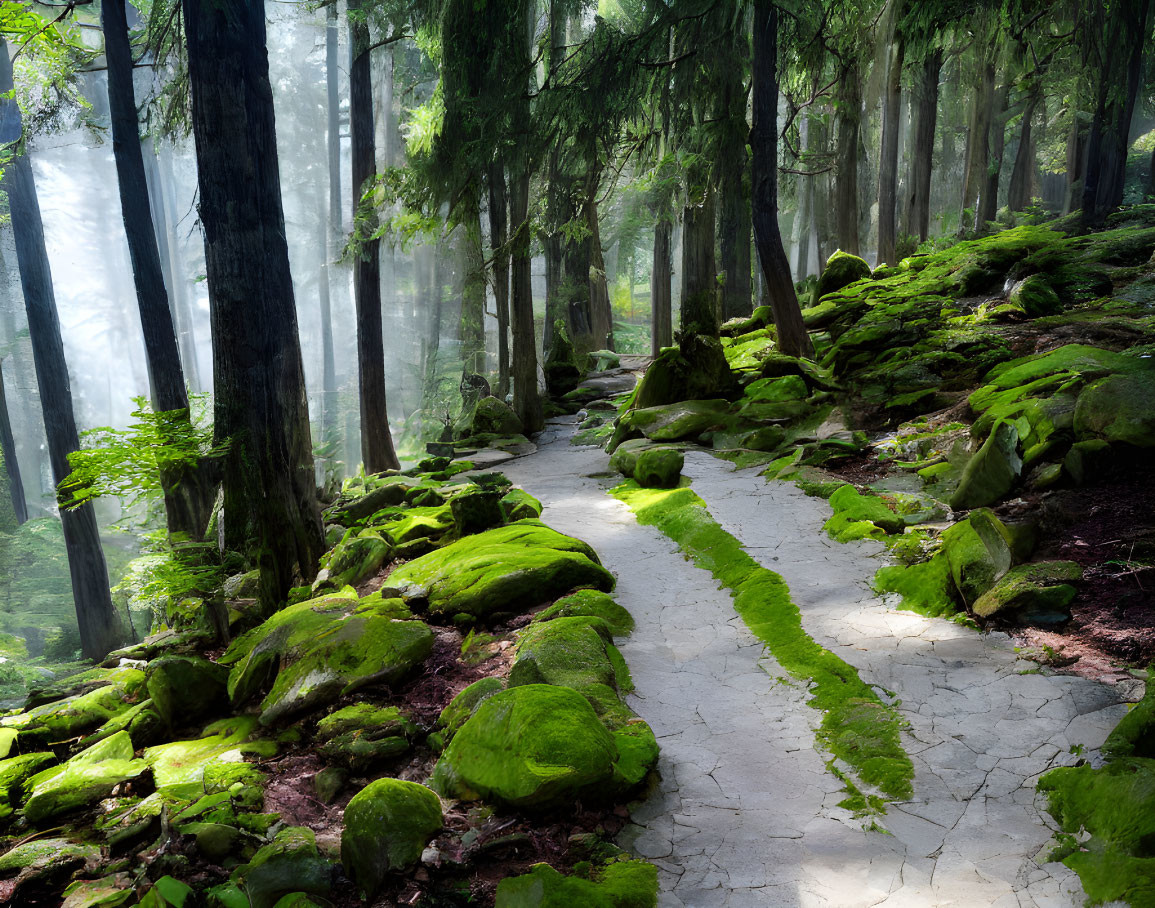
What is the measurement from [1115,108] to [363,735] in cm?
1063

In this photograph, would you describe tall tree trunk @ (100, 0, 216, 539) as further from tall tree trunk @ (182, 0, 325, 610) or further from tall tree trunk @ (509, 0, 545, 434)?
tall tree trunk @ (182, 0, 325, 610)

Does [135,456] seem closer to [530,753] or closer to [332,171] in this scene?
[530,753]

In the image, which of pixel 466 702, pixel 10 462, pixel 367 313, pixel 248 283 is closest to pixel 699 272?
pixel 367 313

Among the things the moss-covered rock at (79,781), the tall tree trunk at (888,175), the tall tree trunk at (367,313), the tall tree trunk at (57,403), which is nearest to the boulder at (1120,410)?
the moss-covered rock at (79,781)

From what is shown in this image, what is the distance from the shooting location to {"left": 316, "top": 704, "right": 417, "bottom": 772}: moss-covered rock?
132 inches

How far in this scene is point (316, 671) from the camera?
13.3ft

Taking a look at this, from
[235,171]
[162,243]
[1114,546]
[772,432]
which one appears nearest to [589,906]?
[1114,546]

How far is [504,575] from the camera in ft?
15.8

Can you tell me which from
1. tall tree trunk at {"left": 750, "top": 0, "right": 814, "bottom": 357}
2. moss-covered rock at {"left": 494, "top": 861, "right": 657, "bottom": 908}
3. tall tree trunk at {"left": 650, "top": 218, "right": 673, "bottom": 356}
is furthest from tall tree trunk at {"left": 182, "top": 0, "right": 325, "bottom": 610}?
tall tree trunk at {"left": 650, "top": 218, "right": 673, "bottom": 356}

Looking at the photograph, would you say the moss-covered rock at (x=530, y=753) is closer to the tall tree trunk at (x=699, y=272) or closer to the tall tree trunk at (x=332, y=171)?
the tall tree trunk at (x=699, y=272)

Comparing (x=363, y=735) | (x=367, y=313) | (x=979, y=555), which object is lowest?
(x=363, y=735)

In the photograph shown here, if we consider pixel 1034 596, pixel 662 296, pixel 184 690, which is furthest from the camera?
pixel 662 296

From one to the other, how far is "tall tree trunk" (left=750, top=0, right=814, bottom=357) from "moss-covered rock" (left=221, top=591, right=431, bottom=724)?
7.45 metres

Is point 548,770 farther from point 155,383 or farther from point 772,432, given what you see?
point 155,383
